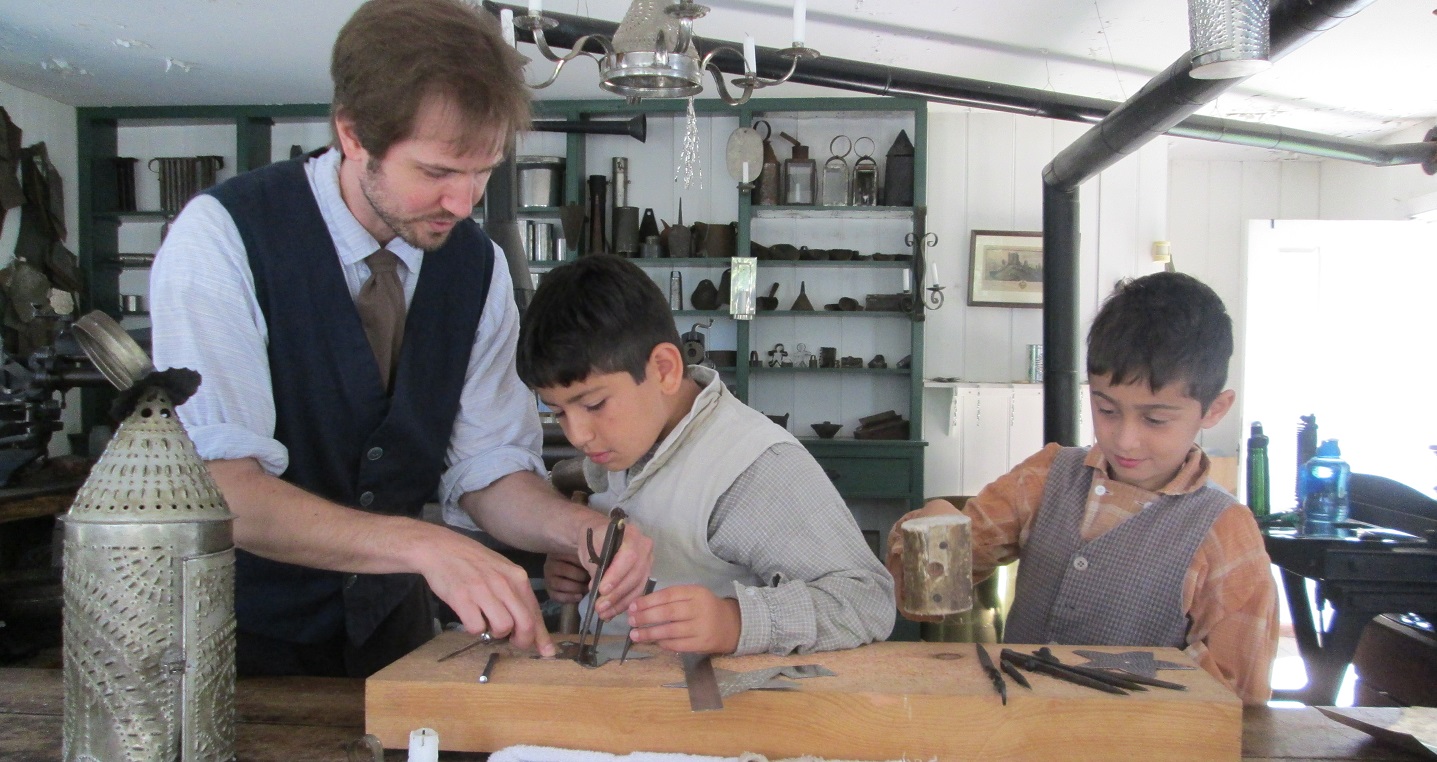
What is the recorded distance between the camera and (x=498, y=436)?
5.53 ft

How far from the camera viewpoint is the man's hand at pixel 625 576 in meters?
1.25

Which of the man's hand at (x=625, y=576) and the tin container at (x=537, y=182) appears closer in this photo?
the man's hand at (x=625, y=576)

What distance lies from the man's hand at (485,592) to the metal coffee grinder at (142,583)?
0.26 m

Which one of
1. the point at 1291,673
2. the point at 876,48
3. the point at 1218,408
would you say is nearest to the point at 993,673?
the point at 1218,408

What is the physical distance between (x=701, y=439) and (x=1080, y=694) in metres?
0.68

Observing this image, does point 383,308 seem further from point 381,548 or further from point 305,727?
point 305,727

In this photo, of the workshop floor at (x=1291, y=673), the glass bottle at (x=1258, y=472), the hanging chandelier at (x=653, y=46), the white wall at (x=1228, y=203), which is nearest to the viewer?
the hanging chandelier at (x=653, y=46)

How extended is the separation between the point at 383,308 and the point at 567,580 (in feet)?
1.75

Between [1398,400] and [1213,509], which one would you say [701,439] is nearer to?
[1213,509]

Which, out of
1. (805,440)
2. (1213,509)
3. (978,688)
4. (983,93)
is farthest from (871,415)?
(978,688)

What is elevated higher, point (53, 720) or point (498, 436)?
point (498, 436)

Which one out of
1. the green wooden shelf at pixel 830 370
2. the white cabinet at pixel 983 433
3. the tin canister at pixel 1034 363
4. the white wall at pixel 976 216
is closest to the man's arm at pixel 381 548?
the green wooden shelf at pixel 830 370

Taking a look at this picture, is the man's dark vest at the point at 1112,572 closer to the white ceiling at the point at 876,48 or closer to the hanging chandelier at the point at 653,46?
the hanging chandelier at the point at 653,46

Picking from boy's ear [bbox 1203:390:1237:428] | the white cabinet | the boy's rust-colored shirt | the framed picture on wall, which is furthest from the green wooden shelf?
boy's ear [bbox 1203:390:1237:428]
